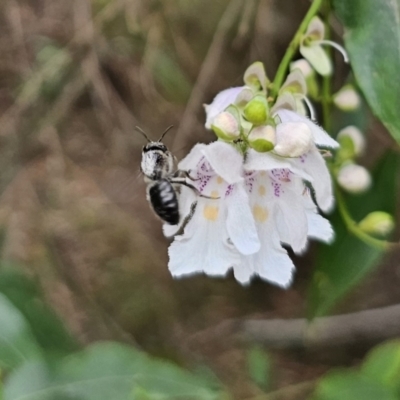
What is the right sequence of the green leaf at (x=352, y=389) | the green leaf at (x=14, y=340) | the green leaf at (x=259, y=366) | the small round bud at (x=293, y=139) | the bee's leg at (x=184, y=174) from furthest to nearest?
the green leaf at (x=259, y=366)
the green leaf at (x=352, y=389)
the green leaf at (x=14, y=340)
the bee's leg at (x=184, y=174)
the small round bud at (x=293, y=139)

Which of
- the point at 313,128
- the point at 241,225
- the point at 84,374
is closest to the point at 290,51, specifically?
the point at 313,128

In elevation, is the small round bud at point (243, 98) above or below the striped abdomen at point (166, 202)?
above

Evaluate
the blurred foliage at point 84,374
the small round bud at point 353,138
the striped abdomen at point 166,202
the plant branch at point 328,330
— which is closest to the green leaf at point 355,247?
the small round bud at point 353,138

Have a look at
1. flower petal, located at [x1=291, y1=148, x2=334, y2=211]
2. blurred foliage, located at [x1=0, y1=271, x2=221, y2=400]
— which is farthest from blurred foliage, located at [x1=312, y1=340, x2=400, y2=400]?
flower petal, located at [x1=291, y1=148, x2=334, y2=211]

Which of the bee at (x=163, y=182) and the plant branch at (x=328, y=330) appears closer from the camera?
the bee at (x=163, y=182)

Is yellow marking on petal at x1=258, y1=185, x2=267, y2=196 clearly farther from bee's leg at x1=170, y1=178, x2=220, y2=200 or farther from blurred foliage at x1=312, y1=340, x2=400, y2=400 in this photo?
blurred foliage at x1=312, y1=340, x2=400, y2=400

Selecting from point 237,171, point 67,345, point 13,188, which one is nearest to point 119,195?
point 13,188

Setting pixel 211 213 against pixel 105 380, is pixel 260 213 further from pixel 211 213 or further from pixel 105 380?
pixel 105 380

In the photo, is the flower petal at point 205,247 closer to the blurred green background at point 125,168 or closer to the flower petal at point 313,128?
the flower petal at point 313,128
